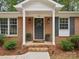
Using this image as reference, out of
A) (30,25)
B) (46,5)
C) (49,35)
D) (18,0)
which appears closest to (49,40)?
(49,35)

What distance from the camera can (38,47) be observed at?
1967 cm

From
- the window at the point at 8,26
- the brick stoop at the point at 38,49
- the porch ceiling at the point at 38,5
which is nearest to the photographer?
the brick stoop at the point at 38,49

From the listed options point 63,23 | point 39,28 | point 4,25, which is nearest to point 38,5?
point 39,28

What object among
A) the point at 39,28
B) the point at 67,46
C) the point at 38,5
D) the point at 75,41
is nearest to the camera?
the point at 67,46

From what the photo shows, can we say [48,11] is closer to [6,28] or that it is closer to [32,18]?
[32,18]

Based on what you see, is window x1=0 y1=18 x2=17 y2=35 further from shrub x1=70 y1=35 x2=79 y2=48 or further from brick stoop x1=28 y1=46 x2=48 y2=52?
shrub x1=70 y1=35 x2=79 y2=48

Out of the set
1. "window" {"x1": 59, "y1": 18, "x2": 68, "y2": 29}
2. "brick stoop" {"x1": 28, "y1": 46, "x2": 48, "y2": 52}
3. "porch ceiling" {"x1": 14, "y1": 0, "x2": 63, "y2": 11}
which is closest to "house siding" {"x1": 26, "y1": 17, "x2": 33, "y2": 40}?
"porch ceiling" {"x1": 14, "y1": 0, "x2": 63, "y2": 11}

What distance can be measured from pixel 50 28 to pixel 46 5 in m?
3.26

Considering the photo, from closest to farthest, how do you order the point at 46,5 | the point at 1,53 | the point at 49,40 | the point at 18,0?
the point at 1,53 < the point at 46,5 < the point at 49,40 < the point at 18,0

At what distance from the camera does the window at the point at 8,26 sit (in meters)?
24.1

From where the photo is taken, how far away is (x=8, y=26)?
78.9 feet

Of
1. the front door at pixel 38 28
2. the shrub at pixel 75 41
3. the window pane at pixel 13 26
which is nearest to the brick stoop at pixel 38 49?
the shrub at pixel 75 41

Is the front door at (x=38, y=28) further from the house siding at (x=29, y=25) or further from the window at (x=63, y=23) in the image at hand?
the window at (x=63, y=23)

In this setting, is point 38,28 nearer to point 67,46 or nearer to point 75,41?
point 75,41
